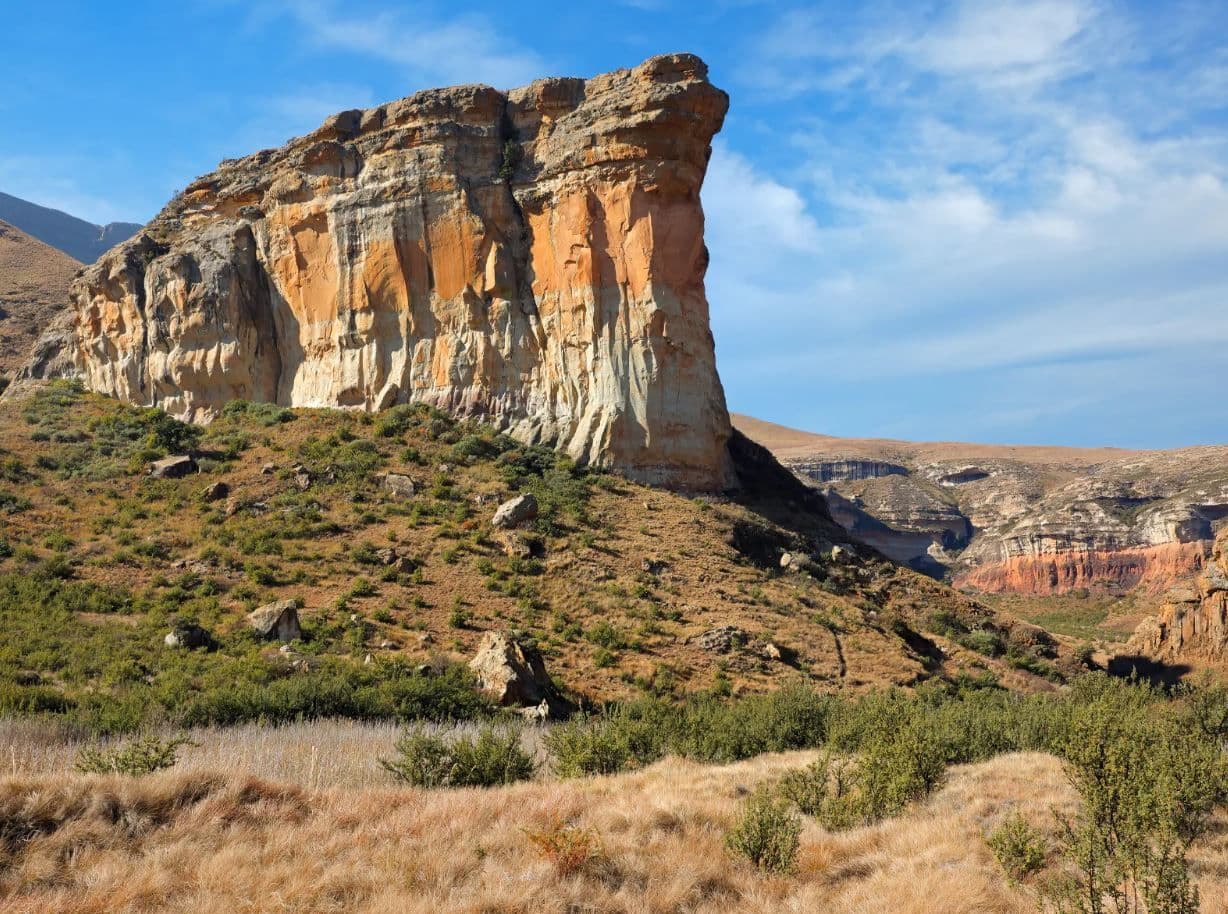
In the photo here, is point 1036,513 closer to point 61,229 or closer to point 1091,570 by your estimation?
point 1091,570

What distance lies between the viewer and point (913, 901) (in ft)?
25.0

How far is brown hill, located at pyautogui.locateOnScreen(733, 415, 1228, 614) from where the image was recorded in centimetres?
6200

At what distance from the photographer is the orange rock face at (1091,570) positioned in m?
58.7

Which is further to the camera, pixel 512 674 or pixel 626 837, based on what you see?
pixel 512 674

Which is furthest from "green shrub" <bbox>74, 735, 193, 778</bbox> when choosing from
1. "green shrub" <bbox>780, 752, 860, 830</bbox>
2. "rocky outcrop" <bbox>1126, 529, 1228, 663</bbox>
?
"rocky outcrop" <bbox>1126, 529, 1228, 663</bbox>

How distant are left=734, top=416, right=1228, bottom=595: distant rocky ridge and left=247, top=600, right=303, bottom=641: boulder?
166 ft

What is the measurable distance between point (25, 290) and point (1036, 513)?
74013 millimetres

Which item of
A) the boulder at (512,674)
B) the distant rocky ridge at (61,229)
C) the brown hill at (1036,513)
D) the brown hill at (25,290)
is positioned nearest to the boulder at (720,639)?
the boulder at (512,674)

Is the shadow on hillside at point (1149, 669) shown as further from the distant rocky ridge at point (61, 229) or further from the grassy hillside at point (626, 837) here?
the distant rocky ridge at point (61, 229)

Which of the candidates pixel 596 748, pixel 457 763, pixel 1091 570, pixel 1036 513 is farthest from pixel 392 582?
pixel 1036 513

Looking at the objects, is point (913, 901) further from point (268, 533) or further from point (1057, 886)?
point (268, 533)

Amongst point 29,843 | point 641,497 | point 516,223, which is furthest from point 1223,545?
point 29,843

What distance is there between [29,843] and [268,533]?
732 inches

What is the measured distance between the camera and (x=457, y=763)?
1202 centimetres
